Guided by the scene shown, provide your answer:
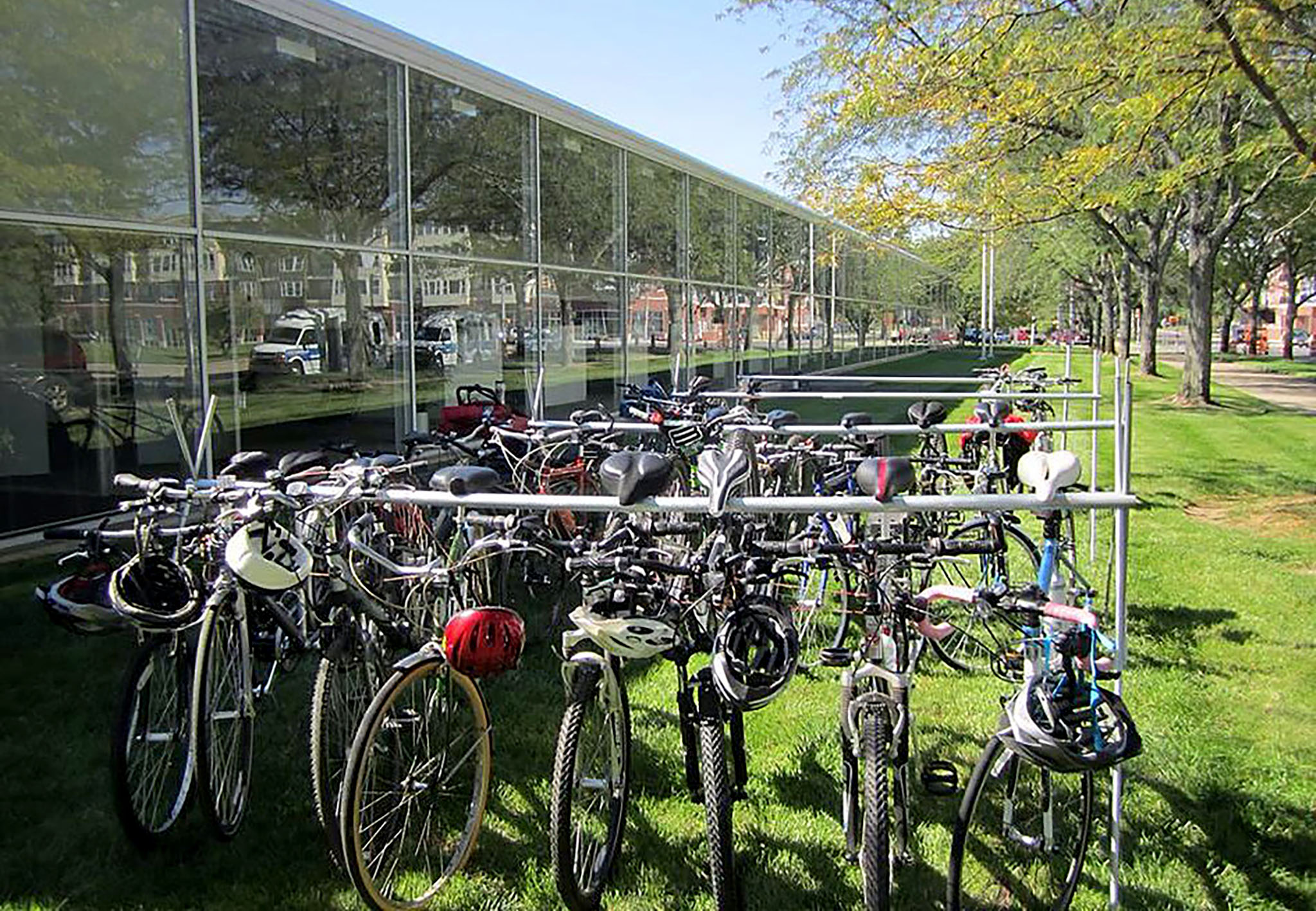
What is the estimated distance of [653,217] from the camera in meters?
16.7

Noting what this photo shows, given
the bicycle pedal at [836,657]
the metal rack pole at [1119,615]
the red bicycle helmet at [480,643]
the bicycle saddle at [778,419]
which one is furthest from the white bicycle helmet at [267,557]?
the bicycle saddle at [778,419]

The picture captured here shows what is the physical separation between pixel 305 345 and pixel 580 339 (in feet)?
17.4

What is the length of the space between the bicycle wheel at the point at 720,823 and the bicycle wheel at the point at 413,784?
2.59 ft

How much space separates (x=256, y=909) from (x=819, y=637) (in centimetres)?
323

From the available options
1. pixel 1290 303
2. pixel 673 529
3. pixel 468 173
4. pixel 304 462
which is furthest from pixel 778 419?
pixel 1290 303

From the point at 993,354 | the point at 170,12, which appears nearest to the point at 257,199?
the point at 170,12

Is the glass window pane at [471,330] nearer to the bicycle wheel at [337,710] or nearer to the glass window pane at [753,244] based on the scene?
the bicycle wheel at [337,710]

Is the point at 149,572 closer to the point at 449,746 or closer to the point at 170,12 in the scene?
the point at 449,746

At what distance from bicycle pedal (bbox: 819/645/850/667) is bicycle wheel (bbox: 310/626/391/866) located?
4.62 ft

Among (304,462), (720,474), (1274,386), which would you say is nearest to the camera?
(720,474)

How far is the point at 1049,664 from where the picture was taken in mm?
2914

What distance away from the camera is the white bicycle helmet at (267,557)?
10.3 feet

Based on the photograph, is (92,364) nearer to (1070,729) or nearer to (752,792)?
(752,792)

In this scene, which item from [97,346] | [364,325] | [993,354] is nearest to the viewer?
[97,346]
